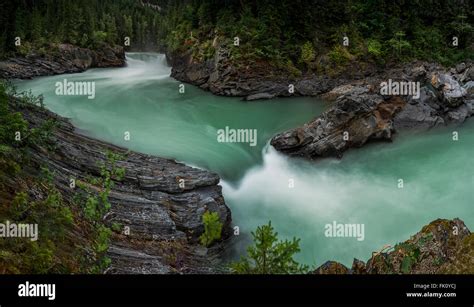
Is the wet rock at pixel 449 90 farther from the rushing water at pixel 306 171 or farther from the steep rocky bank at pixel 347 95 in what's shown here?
the rushing water at pixel 306 171

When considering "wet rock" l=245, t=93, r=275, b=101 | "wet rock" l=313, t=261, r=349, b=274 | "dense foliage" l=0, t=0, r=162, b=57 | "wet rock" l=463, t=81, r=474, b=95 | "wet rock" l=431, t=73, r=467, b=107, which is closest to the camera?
"wet rock" l=313, t=261, r=349, b=274

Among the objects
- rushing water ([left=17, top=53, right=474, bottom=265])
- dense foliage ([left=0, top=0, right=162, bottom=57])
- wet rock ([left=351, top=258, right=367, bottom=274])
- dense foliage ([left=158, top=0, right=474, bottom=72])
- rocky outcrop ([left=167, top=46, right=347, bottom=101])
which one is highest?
dense foliage ([left=0, top=0, right=162, bottom=57])

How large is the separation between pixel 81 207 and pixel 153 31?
6554 centimetres

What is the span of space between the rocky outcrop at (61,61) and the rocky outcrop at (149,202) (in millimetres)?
25295

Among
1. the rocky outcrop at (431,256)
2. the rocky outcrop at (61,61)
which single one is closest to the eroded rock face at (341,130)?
the rocky outcrop at (431,256)

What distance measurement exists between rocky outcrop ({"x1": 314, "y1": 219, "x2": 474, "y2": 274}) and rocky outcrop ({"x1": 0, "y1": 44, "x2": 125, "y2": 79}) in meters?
33.5

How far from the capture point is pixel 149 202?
987 cm

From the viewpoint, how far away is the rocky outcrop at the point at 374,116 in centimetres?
1603

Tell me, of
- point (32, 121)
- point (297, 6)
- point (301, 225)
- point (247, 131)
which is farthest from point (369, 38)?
point (32, 121)

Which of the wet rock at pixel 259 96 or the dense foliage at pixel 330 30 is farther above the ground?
the dense foliage at pixel 330 30

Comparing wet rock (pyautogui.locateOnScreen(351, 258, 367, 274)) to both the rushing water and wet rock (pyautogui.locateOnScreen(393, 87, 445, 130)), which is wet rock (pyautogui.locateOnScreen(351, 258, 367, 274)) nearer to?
the rushing water

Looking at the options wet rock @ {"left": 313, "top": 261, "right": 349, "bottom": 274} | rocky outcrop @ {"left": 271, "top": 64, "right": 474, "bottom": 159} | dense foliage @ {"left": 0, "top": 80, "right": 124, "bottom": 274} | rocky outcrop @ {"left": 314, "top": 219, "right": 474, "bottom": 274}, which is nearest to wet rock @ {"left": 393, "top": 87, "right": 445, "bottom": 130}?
rocky outcrop @ {"left": 271, "top": 64, "right": 474, "bottom": 159}

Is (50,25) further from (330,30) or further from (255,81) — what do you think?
(330,30)

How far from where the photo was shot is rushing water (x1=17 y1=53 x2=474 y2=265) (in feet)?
38.3
